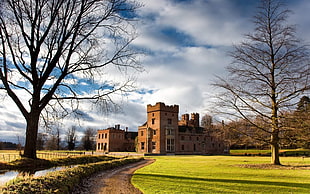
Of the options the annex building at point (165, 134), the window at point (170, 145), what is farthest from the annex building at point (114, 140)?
the window at point (170, 145)

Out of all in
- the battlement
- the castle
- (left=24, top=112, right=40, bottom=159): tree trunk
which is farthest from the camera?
the battlement

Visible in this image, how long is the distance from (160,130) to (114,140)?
1685 cm

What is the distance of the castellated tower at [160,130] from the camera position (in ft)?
165

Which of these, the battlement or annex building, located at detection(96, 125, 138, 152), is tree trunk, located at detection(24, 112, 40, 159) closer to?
the battlement

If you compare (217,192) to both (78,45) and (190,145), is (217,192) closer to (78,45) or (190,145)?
(78,45)

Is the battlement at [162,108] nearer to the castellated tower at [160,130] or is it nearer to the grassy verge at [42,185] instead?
the castellated tower at [160,130]

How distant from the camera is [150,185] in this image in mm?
9719

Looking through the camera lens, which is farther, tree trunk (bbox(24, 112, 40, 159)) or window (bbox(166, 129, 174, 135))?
window (bbox(166, 129, 174, 135))

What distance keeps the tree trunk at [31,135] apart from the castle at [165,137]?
33.6 meters

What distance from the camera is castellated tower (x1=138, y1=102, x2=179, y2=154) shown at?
5044 centimetres

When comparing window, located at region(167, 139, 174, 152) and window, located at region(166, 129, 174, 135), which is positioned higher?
window, located at region(166, 129, 174, 135)

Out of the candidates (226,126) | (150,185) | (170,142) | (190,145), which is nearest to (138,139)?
(170,142)

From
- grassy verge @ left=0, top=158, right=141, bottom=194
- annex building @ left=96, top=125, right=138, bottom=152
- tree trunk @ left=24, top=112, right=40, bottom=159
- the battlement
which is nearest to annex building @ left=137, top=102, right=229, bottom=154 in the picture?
the battlement

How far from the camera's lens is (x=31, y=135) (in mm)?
15805
